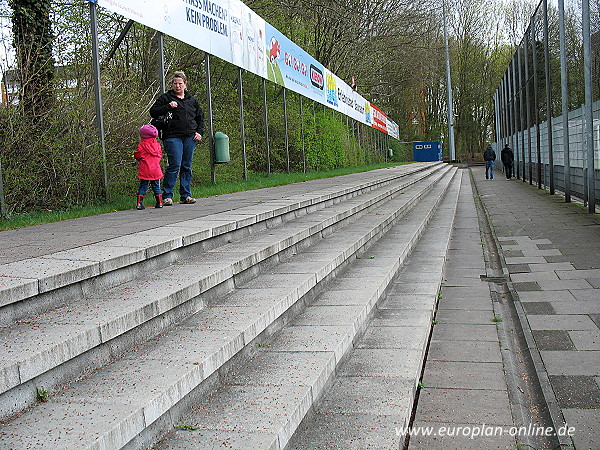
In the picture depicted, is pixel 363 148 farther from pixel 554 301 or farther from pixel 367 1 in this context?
pixel 554 301

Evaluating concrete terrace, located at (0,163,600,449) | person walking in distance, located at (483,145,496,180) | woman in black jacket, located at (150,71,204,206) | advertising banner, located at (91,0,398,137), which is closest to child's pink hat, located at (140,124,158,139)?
woman in black jacket, located at (150,71,204,206)

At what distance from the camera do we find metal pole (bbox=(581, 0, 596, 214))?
36.9ft

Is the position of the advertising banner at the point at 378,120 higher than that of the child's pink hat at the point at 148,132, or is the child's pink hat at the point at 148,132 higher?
the advertising banner at the point at 378,120

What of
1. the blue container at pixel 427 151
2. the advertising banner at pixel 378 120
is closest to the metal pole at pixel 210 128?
the advertising banner at pixel 378 120

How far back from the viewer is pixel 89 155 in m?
7.69

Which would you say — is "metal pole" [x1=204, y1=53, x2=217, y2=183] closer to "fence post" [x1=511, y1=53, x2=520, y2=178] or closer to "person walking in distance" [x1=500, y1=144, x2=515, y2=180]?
"fence post" [x1=511, y1=53, x2=520, y2=178]

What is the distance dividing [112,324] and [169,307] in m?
0.54

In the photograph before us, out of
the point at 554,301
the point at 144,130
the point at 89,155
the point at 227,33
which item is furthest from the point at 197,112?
the point at 554,301

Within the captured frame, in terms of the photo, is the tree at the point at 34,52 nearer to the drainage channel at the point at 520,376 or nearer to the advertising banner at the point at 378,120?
the drainage channel at the point at 520,376

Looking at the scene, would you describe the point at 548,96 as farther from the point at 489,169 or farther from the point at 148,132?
the point at 489,169

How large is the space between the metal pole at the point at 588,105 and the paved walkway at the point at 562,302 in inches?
18.2

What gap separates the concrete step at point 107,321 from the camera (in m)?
2.44

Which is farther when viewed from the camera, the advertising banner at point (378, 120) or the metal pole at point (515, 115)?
the advertising banner at point (378, 120)

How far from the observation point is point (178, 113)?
801 cm
